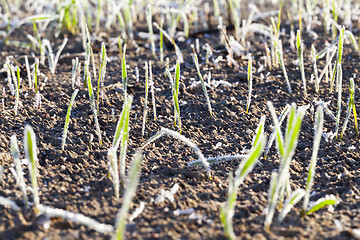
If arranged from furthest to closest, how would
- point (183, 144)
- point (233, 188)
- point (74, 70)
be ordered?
point (74, 70) → point (183, 144) → point (233, 188)

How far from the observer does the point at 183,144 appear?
1358 mm

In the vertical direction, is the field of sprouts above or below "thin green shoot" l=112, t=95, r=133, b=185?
below

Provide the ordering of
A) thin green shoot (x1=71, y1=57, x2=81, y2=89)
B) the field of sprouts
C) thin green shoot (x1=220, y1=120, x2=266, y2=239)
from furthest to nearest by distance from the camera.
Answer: thin green shoot (x1=71, y1=57, x2=81, y2=89) < the field of sprouts < thin green shoot (x1=220, y1=120, x2=266, y2=239)

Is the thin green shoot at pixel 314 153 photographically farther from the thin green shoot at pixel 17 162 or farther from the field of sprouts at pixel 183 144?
the thin green shoot at pixel 17 162

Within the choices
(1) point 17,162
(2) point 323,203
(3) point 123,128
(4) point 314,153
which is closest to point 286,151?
(4) point 314,153

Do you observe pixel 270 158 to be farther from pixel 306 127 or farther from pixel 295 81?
pixel 295 81

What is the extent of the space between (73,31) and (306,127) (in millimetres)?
1392

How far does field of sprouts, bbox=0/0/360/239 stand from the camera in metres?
0.95

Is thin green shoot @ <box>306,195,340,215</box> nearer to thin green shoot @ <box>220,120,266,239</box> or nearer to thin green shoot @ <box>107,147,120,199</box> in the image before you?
thin green shoot @ <box>220,120,266,239</box>

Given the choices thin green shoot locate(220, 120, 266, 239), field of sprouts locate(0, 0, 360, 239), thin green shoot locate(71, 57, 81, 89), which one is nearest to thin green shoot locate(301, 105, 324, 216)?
field of sprouts locate(0, 0, 360, 239)

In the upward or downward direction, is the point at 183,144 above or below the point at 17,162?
below

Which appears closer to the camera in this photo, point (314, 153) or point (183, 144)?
point (314, 153)

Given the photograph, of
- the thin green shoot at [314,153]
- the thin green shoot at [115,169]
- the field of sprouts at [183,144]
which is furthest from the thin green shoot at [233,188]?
the thin green shoot at [115,169]

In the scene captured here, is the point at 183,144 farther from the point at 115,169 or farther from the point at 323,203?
the point at 323,203
